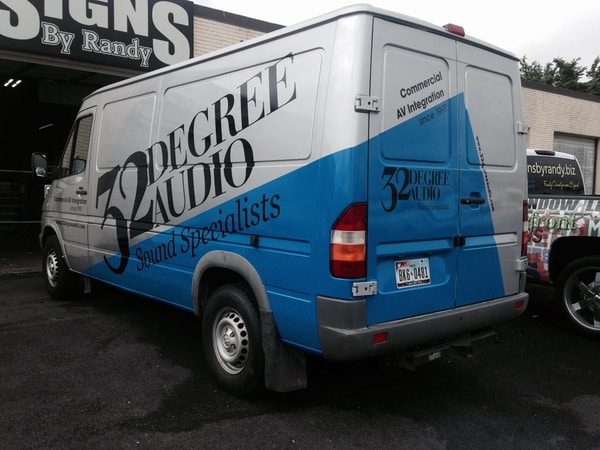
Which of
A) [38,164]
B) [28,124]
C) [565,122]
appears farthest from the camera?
[565,122]

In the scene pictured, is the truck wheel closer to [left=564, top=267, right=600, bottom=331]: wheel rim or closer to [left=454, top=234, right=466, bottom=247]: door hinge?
[left=564, top=267, right=600, bottom=331]: wheel rim

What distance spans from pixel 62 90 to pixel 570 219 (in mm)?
9600

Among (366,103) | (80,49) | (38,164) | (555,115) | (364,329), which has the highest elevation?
(555,115)

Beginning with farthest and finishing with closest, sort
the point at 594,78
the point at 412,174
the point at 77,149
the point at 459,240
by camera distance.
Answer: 1. the point at 594,78
2. the point at 77,149
3. the point at 459,240
4. the point at 412,174

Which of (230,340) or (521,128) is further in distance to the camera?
(521,128)

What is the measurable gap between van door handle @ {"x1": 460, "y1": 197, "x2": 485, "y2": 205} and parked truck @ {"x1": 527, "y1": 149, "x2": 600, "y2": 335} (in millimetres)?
2011

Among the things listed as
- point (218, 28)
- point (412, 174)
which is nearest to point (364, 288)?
point (412, 174)

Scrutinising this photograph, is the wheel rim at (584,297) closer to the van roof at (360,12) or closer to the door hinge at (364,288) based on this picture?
the van roof at (360,12)

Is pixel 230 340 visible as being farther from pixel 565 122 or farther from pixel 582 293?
pixel 565 122

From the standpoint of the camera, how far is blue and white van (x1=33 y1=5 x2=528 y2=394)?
3064mm

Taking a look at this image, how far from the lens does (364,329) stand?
3.06 meters

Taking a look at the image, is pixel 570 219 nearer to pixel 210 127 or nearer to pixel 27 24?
pixel 210 127

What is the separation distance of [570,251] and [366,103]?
144 inches

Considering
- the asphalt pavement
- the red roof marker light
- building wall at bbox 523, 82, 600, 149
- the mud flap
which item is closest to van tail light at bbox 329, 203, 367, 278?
the mud flap
